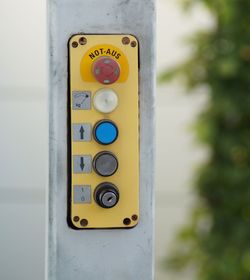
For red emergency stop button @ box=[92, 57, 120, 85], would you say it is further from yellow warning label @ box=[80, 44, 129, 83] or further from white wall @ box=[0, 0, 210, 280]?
white wall @ box=[0, 0, 210, 280]

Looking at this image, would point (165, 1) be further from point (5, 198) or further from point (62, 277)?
point (62, 277)

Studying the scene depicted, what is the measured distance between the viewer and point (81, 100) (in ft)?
9.61

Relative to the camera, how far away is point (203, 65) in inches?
223

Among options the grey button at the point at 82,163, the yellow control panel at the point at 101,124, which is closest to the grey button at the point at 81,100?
the yellow control panel at the point at 101,124

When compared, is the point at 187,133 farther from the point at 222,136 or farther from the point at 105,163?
the point at 105,163

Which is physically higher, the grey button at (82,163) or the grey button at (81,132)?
the grey button at (81,132)

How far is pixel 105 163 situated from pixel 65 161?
0.44 feet

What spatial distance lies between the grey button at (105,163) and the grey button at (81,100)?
16 centimetres

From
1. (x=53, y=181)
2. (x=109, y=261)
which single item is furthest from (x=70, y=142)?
(x=109, y=261)

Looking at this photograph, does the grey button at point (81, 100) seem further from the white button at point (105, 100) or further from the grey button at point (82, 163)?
the grey button at point (82, 163)

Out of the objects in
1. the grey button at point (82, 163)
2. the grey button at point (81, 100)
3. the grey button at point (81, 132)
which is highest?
the grey button at point (81, 100)

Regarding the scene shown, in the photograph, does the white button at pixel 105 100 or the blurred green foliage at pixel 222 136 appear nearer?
the white button at pixel 105 100

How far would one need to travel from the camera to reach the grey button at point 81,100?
115 inches

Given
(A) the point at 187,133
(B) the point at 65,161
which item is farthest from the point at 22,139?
(B) the point at 65,161
